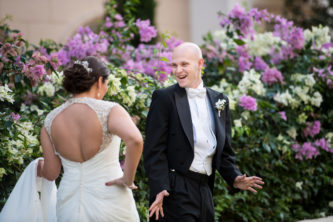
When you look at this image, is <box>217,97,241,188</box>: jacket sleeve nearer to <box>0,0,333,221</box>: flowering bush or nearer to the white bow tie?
the white bow tie

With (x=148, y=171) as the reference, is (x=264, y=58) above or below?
above

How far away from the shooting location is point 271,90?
19.7 feet

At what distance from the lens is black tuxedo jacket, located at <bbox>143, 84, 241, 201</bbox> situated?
3.19 metres

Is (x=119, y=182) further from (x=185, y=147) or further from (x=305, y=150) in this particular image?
(x=305, y=150)

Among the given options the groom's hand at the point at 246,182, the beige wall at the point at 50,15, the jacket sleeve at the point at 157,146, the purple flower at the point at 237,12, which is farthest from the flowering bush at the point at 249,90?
the beige wall at the point at 50,15

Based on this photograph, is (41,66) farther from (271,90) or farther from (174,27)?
(174,27)

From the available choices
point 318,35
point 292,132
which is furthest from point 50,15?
point 292,132

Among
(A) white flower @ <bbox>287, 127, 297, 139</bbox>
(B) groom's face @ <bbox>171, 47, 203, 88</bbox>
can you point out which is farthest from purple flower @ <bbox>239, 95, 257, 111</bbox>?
(B) groom's face @ <bbox>171, 47, 203, 88</bbox>

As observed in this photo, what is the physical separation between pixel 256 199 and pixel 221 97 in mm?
2378

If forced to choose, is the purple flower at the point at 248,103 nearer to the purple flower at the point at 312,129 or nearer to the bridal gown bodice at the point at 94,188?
the purple flower at the point at 312,129

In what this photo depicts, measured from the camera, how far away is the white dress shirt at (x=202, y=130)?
3.27 metres

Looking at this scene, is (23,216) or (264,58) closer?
(23,216)

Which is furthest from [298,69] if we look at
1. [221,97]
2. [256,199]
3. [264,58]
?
[221,97]

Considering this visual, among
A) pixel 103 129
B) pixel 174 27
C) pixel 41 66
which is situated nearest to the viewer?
pixel 103 129
